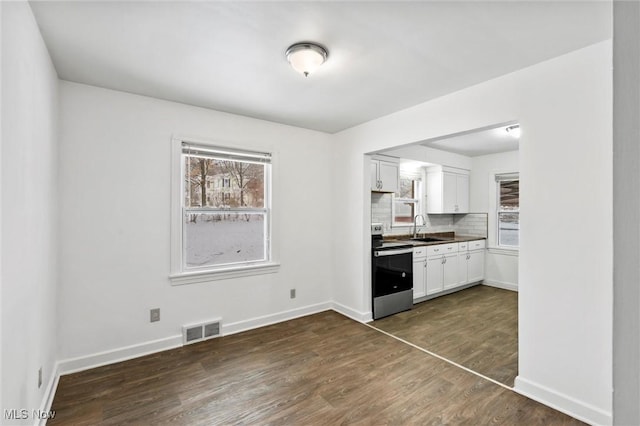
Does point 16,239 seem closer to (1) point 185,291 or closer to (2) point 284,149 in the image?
(1) point 185,291

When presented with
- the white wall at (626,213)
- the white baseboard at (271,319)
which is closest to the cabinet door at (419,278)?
the white baseboard at (271,319)

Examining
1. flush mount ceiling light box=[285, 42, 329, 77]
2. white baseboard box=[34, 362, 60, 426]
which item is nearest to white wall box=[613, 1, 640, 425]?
flush mount ceiling light box=[285, 42, 329, 77]

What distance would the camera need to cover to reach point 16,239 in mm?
1547

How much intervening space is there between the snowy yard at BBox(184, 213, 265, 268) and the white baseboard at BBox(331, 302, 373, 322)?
1269 millimetres

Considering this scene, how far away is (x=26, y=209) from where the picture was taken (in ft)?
5.62

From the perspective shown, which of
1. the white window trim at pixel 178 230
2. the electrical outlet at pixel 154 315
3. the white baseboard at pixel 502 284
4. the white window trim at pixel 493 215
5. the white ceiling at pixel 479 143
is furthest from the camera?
the white window trim at pixel 493 215

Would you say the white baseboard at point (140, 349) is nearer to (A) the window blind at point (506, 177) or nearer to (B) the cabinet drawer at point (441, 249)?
(B) the cabinet drawer at point (441, 249)

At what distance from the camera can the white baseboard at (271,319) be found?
349cm

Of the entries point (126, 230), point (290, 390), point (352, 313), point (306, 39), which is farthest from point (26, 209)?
point (352, 313)

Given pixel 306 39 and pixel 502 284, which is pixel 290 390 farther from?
pixel 502 284

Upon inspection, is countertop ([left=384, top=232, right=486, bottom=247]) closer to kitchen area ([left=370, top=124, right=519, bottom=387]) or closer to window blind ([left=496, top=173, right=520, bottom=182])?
kitchen area ([left=370, top=124, right=519, bottom=387])

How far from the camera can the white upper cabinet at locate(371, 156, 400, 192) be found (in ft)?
14.7

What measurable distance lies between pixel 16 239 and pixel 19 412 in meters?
0.89

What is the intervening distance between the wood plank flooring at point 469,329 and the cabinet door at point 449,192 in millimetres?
1559
